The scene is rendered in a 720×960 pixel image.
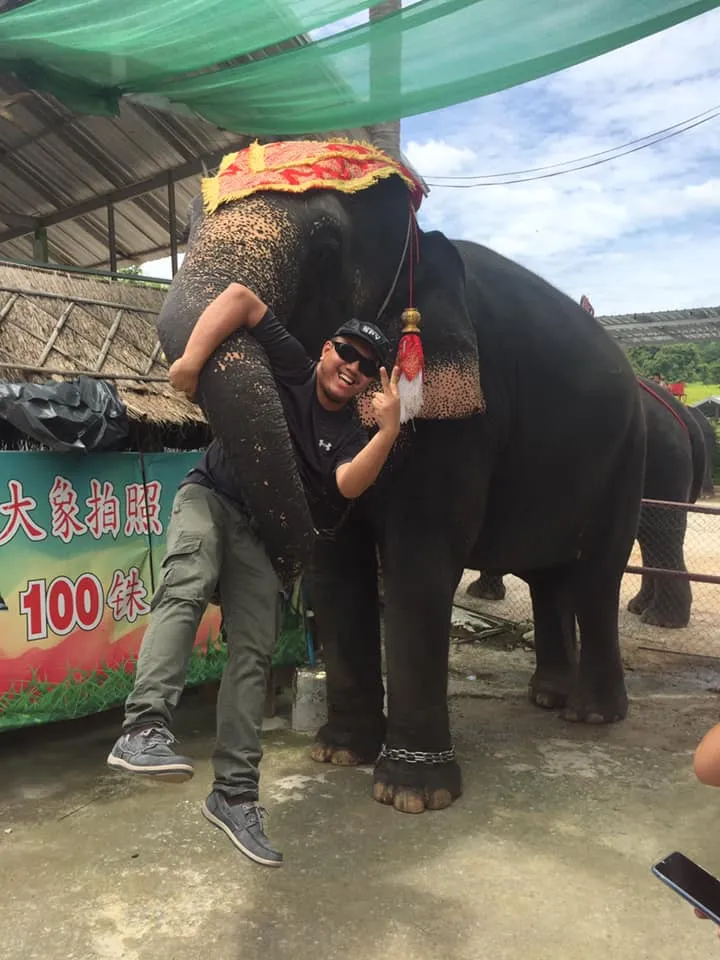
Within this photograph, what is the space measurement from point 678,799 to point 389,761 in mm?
1233

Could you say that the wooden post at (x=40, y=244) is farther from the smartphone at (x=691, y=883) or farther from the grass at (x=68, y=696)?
the smartphone at (x=691, y=883)

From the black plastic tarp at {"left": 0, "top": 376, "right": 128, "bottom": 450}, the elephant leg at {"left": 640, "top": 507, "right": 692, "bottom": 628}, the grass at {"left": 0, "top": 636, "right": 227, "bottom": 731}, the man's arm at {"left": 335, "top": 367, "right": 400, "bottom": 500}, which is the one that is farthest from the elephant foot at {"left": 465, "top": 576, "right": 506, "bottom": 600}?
the man's arm at {"left": 335, "top": 367, "right": 400, "bottom": 500}

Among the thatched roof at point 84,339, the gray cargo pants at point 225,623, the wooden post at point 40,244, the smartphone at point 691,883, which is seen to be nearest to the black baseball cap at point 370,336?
the gray cargo pants at point 225,623

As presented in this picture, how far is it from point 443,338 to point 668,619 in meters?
4.49

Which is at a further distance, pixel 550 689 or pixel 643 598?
pixel 643 598

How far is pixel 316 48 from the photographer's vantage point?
415 cm

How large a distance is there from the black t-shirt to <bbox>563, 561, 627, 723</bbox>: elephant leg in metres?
2.47

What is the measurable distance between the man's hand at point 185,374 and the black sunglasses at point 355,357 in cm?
44

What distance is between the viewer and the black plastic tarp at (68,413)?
3.94 metres

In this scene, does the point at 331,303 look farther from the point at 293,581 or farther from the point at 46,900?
the point at 46,900

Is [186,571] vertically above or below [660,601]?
above

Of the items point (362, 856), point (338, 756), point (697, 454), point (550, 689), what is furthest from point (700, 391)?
point (362, 856)

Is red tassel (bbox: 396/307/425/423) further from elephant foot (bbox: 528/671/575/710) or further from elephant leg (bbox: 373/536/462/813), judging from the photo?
elephant foot (bbox: 528/671/575/710)

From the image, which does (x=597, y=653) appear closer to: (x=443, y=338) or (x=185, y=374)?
(x=443, y=338)
